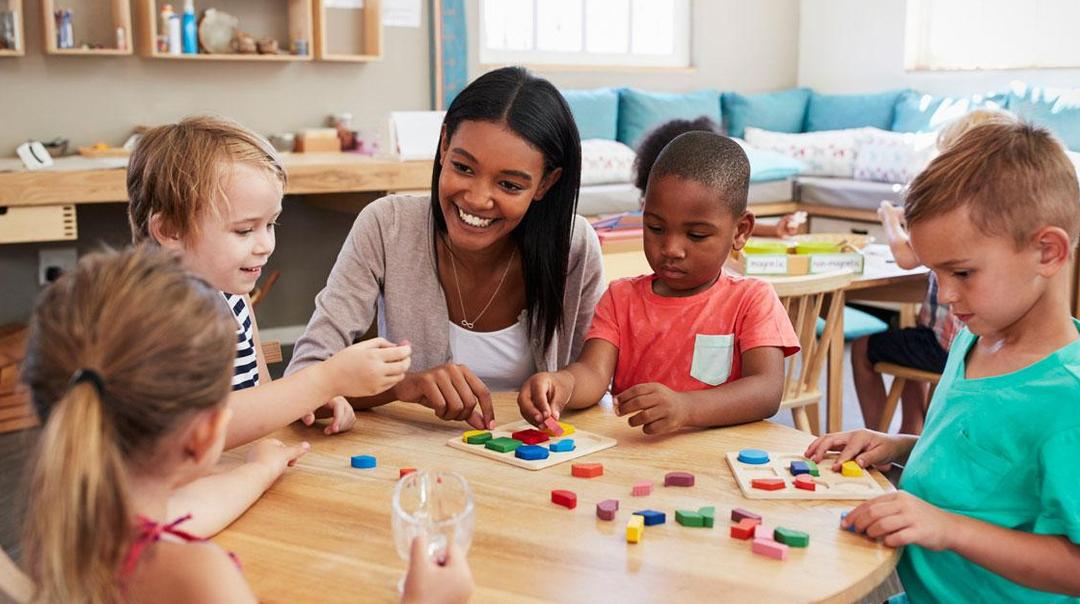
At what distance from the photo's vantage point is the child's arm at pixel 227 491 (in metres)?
1.12

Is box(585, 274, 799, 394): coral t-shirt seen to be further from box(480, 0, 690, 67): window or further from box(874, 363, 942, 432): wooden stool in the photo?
box(480, 0, 690, 67): window

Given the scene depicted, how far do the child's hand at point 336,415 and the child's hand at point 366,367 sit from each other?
138mm

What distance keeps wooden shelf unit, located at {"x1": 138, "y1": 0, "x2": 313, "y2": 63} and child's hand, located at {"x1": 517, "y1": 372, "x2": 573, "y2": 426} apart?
331 centimetres

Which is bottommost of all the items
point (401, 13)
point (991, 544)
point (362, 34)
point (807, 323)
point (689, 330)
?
point (807, 323)

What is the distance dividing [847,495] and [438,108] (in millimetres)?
4341

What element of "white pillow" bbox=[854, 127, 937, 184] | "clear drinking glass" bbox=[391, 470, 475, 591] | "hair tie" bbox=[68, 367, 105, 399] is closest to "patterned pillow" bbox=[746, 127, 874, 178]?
"white pillow" bbox=[854, 127, 937, 184]

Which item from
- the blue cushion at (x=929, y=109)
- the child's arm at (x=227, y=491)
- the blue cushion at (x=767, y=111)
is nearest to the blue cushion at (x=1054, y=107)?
the blue cushion at (x=929, y=109)

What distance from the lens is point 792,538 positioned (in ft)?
3.57

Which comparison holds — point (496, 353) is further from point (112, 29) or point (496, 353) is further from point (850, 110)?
point (850, 110)

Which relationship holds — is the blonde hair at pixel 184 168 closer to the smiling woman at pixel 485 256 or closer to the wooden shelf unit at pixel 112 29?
the smiling woman at pixel 485 256

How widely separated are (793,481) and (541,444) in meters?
0.33

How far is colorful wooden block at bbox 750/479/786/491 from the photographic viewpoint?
1.25 meters

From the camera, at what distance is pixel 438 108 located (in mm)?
5316

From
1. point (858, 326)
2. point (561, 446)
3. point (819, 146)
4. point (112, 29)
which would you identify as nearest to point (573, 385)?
point (561, 446)
